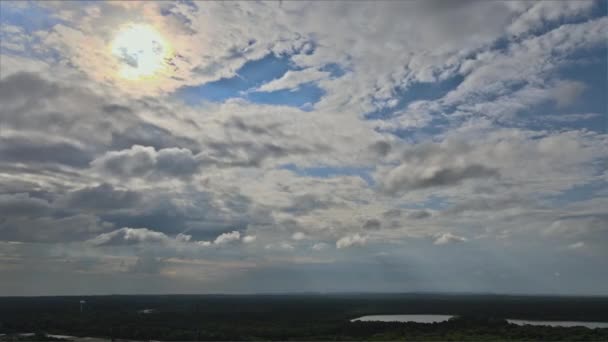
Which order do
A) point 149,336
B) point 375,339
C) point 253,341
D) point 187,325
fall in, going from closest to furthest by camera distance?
point 375,339
point 253,341
point 149,336
point 187,325

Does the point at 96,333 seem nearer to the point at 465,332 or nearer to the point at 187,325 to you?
the point at 187,325

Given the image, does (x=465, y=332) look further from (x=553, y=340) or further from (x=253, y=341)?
(x=253, y=341)

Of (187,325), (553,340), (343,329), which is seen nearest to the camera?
(553,340)

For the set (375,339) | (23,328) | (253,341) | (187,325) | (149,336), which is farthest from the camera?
(187,325)

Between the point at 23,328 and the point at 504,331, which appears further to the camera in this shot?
the point at 23,328

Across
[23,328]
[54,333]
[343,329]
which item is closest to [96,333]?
[54,333]

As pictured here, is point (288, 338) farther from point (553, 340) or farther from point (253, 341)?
point (553, 340)

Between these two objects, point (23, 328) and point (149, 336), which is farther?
point (23, 328)

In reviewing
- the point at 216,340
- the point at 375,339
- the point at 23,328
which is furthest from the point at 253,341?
the point at 23,328

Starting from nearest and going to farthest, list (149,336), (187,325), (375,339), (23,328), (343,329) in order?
(375,339) < (149,336) < (343,329) < (23,328) < (187,325)
